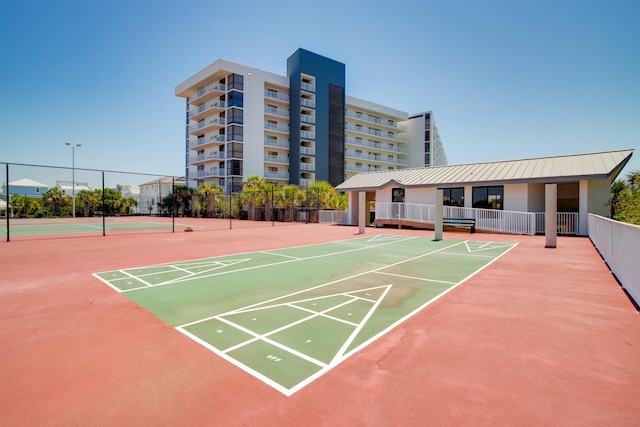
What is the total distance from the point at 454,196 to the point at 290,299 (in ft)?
71.2

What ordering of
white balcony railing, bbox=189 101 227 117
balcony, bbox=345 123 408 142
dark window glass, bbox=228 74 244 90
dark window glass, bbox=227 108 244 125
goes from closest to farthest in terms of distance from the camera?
1. dark window glass, bbox=228 74 244 90
2. dark window glass, bbox=227 108 244 125
3. white balcony railing, bbox=189 101 227 117
4. balcony, bbox=345 123 408 142

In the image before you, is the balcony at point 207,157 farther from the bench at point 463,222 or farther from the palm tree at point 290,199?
the bench at point 463,222

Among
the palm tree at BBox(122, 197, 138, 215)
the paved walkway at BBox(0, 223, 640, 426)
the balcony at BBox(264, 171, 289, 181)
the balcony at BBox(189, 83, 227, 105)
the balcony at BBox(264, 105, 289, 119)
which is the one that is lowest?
the paved walkway at BBox(0, 223, 640, 426)

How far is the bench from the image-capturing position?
864 inches

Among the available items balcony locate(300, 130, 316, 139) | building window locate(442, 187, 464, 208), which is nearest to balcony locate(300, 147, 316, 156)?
balcony locate(300, 130, 316, 139)

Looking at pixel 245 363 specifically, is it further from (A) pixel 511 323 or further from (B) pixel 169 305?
(A) pixel 511 323

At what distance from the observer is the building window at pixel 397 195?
2775 cm

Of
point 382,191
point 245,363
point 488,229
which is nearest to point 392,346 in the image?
point 245,363

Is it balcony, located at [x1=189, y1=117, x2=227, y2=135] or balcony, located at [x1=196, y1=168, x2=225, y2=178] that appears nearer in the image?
balcony, located at [x1=196, y1=168, x2=225, y2=178]

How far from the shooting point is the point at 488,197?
2320cm

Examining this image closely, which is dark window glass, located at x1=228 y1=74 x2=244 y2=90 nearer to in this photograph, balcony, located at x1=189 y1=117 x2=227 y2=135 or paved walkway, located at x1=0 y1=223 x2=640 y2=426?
balcony, located at x1=189 y1=117 x2=227 y2=135

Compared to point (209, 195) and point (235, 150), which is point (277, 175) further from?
point (209, 195)

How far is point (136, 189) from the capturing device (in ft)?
317

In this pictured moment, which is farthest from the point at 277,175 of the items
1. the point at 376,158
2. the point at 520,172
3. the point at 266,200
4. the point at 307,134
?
the point at 520,172
